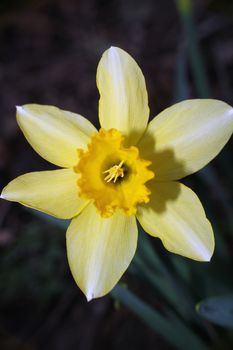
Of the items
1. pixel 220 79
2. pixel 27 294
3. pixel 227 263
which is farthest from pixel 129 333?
pixel 220 79

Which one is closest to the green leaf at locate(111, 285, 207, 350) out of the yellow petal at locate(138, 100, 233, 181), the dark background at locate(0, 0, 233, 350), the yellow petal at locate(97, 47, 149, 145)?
the yellow petal at locate(138, 100, 233, 181)

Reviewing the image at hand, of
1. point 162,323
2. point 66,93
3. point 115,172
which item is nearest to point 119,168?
point 115,172

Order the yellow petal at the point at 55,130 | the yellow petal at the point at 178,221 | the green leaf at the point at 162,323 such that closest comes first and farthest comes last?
the yellow petal at the point at 178,221, the yellow petal at the point at 55,130, the green leaf at the point at 162,323

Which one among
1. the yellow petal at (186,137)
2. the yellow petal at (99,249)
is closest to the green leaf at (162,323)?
the yellow petal at (99,249)

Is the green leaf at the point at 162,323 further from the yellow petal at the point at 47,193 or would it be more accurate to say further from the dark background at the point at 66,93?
the dark background at the point at 66,93

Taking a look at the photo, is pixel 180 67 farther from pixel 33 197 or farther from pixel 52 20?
pixel 52 20

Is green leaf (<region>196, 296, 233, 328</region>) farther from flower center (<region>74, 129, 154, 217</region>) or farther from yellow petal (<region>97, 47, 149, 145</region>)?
yellow petal (<region>97, 47, 149, 145</region>)

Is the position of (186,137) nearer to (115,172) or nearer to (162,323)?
(115,172)

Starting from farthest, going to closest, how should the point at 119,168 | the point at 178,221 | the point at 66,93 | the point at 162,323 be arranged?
the point at 66,93 < the point at 162,323 < the point at 119,168 < the point at 178,221
